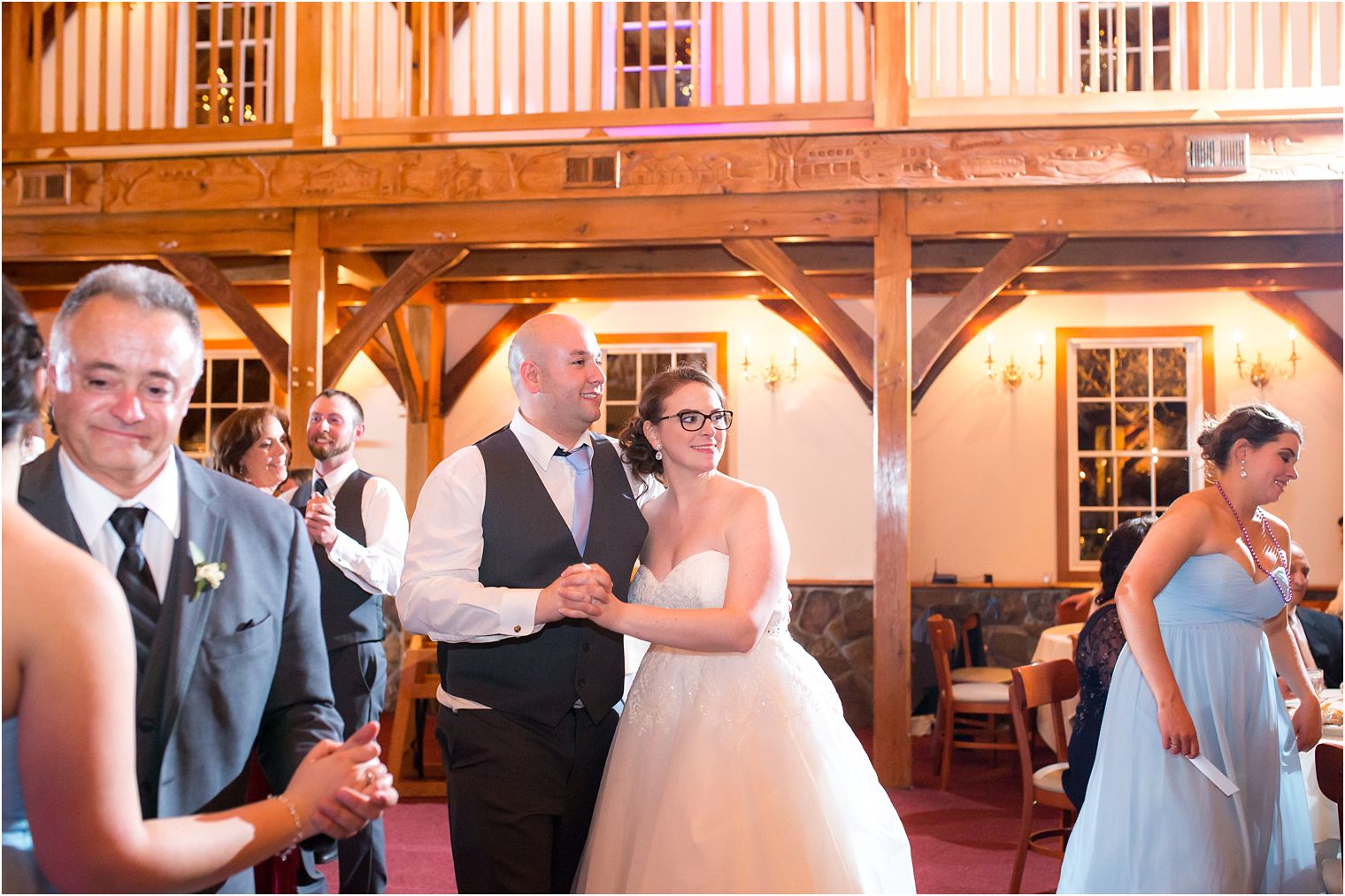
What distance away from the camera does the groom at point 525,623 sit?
7.88 feet

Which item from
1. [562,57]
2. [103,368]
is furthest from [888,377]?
[103,368]

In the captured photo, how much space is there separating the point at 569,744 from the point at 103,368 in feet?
4.69

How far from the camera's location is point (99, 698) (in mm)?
1202

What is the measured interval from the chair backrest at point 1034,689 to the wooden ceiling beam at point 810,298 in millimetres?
2307

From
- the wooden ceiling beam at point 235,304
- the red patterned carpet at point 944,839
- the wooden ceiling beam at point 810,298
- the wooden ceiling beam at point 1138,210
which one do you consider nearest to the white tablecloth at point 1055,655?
the red patterned carpet at point 944,839

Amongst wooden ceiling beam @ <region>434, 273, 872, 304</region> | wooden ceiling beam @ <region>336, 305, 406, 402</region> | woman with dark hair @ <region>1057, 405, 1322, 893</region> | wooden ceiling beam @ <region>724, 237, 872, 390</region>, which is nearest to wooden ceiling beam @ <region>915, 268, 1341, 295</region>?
wooden ceiling beam @ <region>434, 273, 872, 304</region>

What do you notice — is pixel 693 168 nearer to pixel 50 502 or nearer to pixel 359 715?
pixel 359 715

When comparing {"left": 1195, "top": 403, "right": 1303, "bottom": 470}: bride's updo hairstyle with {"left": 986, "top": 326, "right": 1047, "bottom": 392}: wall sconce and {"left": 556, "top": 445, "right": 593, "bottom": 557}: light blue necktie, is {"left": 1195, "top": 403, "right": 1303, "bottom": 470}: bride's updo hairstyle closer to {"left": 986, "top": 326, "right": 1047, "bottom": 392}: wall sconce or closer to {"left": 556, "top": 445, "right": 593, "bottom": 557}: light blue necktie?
{"left": 556, "top": 445, "right": 593, "bottom": 557}: light blue necktie

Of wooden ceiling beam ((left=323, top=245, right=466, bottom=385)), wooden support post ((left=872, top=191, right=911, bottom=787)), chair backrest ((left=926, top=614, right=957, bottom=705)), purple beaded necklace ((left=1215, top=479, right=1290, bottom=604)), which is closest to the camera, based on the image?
purple beaded necklace ((left=1215, top=479, right=1290, bottom=604))

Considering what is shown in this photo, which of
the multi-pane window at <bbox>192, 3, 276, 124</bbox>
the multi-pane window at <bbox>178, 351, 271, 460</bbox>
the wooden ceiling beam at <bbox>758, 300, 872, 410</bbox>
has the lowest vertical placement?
the multi-pane window at <bbox>178, 351, 271, 460</bbox>

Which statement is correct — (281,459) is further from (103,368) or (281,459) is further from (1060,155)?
(1060,155)

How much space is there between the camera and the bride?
94.3 inches

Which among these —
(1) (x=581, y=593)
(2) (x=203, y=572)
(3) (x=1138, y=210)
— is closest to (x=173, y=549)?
(2) (x=203, y=572)

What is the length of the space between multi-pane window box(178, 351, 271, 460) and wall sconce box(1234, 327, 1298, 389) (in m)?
7.36
